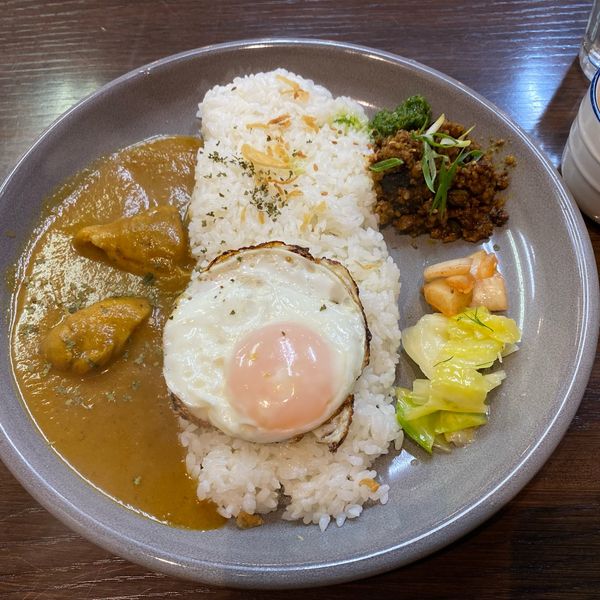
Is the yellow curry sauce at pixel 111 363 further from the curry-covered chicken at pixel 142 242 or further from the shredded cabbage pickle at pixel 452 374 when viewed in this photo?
the shredded cabbage pickle at pixel 452 374

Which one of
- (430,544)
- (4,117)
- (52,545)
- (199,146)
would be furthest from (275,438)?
(4,117)

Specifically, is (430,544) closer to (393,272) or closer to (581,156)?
(393,272)

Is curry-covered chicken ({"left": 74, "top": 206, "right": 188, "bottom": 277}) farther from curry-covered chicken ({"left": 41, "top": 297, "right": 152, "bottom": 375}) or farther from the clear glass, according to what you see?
the clear glass

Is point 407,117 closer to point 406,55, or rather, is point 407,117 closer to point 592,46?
point 406,55

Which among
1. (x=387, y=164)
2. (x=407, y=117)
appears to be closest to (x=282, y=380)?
(x=387, y=164)

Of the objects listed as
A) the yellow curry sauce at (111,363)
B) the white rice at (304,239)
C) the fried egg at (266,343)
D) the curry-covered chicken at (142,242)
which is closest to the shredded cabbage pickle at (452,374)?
the white rice at (304,239)

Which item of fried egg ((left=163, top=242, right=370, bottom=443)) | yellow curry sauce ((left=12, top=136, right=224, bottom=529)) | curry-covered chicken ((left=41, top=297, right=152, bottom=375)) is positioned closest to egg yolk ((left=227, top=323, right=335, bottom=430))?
fried egg ((left=163, top=242, right=370, bottom=443))

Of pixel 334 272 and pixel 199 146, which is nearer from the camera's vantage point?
pixel 334 272
